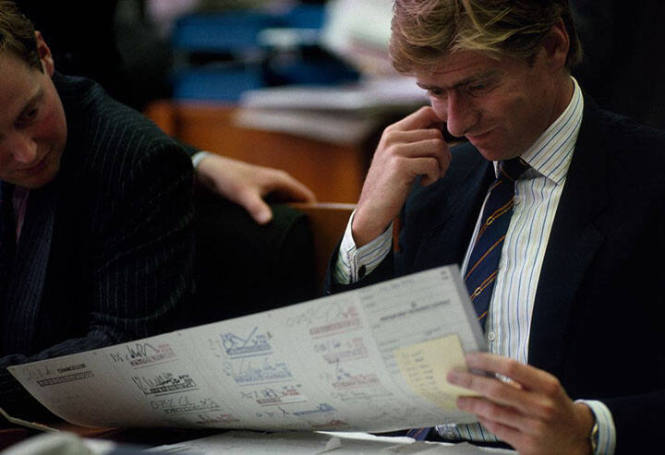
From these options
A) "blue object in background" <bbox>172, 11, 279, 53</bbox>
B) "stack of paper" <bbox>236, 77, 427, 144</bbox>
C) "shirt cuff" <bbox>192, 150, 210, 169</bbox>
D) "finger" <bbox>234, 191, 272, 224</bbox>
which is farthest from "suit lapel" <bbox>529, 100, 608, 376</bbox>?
"blue object in background" <bbox>172, 11, 279, 53</bbox>

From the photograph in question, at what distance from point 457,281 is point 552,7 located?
0.50 meters

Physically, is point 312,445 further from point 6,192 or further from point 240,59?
point 240,59

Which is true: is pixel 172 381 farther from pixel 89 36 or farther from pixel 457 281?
pixel 89 36

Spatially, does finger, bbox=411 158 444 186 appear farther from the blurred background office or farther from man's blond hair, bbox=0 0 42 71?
the blurred background office

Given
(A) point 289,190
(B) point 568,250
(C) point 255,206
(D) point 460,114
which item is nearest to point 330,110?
(A) point 289,190

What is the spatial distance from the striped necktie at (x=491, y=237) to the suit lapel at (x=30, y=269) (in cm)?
70

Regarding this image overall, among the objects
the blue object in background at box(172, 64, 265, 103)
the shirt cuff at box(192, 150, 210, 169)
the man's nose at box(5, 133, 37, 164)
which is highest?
the man's nose at box(5, 133, 37, 164)

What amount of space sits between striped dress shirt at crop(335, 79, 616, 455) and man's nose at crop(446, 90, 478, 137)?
3.9 inches

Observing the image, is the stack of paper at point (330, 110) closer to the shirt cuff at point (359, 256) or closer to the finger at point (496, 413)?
the shirt cuff at point (359, 256)

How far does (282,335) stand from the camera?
1.00m

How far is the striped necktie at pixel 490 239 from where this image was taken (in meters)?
1.24

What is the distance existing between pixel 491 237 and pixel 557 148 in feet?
0.53

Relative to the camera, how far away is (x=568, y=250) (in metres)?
1.15

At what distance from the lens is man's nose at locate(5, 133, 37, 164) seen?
136cm
